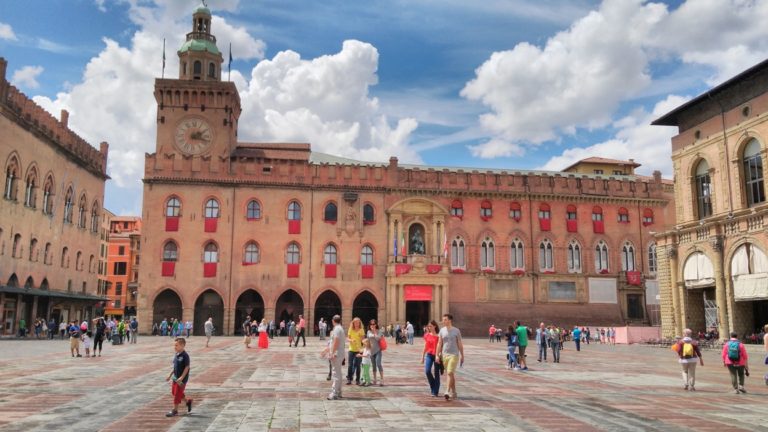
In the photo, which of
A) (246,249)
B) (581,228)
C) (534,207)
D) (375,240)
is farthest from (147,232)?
(581,228)

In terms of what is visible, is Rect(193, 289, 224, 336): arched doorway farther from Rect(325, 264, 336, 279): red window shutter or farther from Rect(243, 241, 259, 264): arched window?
Rect(325, 264, 336, 279): red window shutter

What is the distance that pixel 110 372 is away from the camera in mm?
18312

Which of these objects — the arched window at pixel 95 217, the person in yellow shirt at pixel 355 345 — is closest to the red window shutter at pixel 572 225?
the arched window at pixel 95 217

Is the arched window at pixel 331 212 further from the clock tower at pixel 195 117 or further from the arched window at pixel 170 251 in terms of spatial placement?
the arched window at pixel 170 251

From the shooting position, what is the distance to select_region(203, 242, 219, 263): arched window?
4956 centimetres

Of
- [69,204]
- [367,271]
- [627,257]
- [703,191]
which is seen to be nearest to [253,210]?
[367,271]

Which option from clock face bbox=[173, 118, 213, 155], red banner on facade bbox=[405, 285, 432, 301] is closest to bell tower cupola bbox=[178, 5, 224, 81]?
clock face bbox=[173, 118, 213, 155]

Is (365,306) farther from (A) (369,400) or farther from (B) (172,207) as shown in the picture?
(A) (369,400)

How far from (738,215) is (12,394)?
106ft

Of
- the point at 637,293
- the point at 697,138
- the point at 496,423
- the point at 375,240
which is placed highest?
the point at 697,138

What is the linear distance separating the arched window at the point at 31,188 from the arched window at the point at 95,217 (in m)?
11.8

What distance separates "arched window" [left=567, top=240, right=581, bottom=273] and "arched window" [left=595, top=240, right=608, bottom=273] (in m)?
1.62

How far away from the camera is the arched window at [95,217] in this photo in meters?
55.8

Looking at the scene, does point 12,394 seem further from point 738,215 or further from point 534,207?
point 534,207
